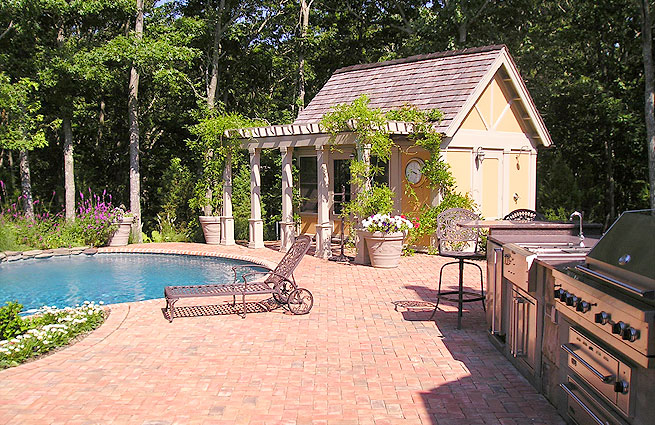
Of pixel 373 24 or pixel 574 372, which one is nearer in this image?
pixel 574 372

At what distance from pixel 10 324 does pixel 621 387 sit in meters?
6.71

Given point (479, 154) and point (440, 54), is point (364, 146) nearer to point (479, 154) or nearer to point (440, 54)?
point (479, 154)

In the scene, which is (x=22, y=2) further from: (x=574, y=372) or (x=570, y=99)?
(x=570, y=99)

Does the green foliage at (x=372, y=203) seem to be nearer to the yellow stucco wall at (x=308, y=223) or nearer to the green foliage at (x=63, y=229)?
the yellow stucco wall at (x=308, y=223)

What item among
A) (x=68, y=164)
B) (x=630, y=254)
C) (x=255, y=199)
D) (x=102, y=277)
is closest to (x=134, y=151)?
(x=68, y=164)

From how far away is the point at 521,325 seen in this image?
5.23m

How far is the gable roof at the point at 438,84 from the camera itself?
1374 cm

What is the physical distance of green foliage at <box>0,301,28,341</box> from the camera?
22.2 feet

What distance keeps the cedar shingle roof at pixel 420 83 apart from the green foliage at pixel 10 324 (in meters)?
9.69

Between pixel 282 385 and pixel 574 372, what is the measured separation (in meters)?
2.65

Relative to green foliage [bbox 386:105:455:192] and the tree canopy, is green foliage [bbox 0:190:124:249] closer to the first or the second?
the tree canopy

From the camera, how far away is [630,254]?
3643 mm

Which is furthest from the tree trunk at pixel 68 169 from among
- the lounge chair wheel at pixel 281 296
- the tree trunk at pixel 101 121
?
the lounge chair wheel at pixel 281 296

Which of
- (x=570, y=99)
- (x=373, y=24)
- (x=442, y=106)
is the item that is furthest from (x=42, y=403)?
(x=373, y=24)
